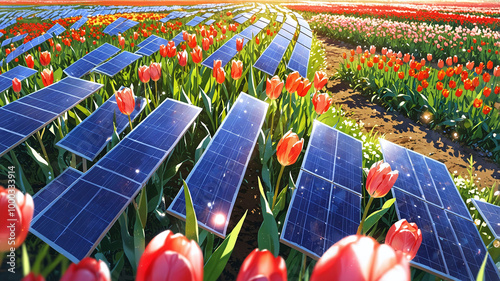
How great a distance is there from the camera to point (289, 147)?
5.82 ft

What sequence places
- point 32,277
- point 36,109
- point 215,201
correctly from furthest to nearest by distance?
point 36,109, point 215,201, point 32,277

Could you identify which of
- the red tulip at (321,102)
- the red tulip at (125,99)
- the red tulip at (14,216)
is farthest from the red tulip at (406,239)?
the red tulip at (125,99)

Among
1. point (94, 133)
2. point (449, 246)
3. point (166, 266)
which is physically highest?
point (166, 266)

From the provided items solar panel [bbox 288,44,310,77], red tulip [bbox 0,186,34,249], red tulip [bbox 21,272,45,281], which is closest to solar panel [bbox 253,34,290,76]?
solar panel [bbox 288,44,310,77]

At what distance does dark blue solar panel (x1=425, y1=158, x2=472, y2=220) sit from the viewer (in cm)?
208

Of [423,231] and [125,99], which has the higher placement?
[125,99]

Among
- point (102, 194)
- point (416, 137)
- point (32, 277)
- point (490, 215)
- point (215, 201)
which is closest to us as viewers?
point (32, 277)

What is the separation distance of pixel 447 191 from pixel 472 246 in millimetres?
629

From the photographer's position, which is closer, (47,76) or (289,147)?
(289,147)

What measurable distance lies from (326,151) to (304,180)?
577mm

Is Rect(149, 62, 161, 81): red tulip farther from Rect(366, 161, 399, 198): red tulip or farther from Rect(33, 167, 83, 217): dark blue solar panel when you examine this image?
Rect(366, 161, 399, 198): red tulip

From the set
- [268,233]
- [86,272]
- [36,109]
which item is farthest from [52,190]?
[86,272]

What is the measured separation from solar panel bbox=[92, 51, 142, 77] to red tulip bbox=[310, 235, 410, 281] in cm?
368

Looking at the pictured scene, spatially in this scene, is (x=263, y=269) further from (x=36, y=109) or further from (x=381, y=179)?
(x=36, y=109)
